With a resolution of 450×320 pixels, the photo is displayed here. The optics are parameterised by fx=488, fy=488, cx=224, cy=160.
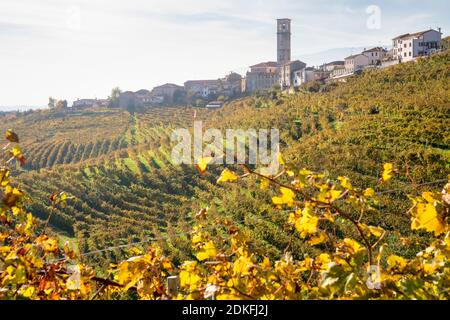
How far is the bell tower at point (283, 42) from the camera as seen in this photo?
69.0 metres

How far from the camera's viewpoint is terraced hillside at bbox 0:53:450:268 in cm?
1161

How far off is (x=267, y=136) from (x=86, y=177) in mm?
7837

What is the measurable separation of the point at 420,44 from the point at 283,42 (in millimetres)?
31562

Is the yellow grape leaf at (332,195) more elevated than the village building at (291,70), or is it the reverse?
the village building at (291,70)

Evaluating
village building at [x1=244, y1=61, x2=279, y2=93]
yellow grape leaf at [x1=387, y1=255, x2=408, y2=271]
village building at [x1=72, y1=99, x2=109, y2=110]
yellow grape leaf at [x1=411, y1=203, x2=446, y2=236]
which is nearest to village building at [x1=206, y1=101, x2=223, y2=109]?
village building at [x1=244, y1=61, x2=279, y2=93]

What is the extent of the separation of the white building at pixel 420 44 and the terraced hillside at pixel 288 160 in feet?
36.9

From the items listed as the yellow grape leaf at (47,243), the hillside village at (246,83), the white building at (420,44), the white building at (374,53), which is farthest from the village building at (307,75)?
the yellow grape leaf at (47,243)

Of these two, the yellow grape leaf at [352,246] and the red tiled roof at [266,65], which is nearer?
the yellow grape leaf at [352,246]

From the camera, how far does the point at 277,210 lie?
10336 millimetres

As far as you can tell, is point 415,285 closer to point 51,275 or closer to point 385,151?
point 51,275

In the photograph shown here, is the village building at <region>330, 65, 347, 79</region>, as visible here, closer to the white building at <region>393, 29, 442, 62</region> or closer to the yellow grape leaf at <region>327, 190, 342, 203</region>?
the white building at <region>393, 29, 442, 62</region>

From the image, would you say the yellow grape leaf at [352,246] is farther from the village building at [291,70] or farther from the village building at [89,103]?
the village building at [89,103]
